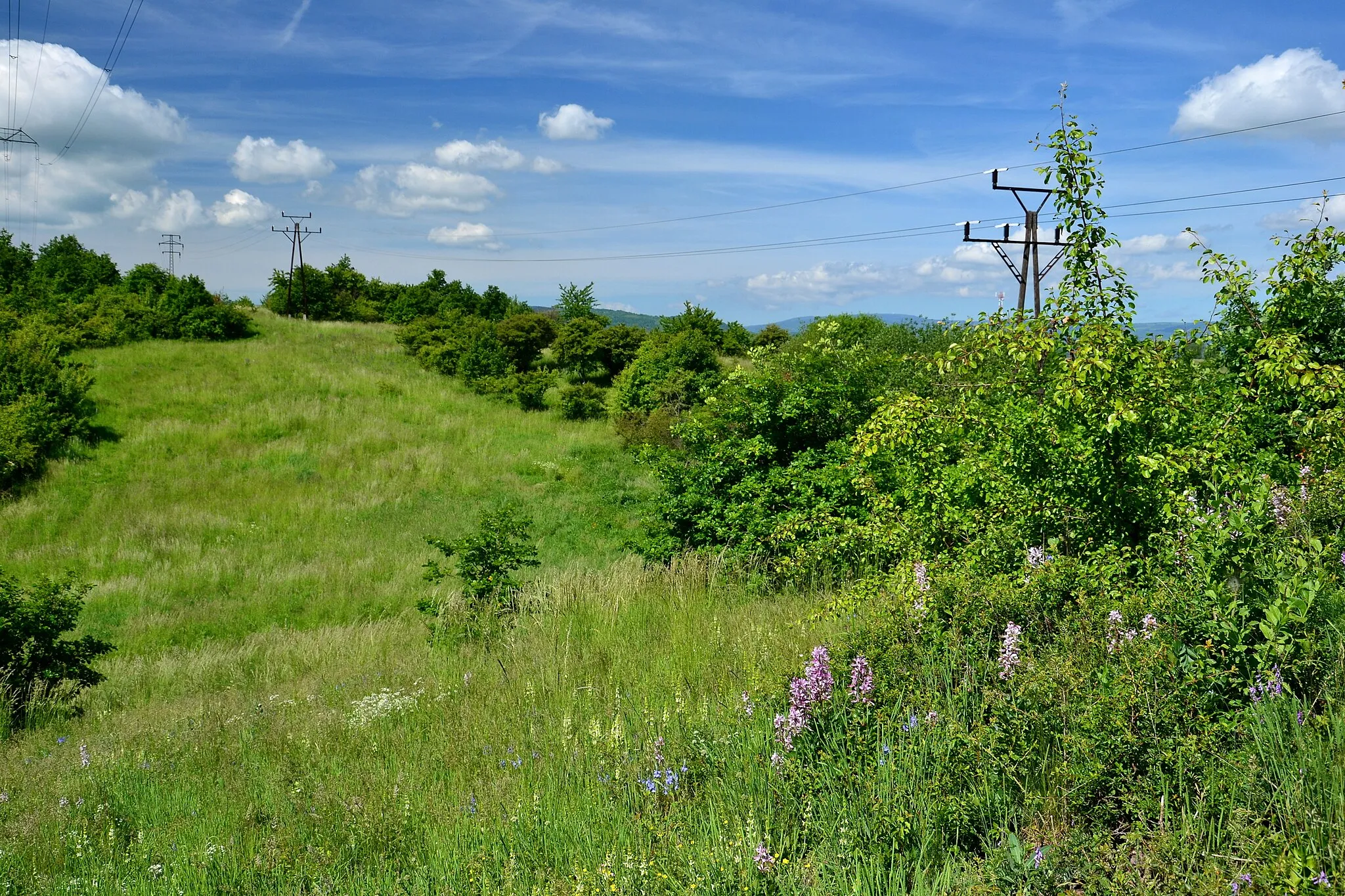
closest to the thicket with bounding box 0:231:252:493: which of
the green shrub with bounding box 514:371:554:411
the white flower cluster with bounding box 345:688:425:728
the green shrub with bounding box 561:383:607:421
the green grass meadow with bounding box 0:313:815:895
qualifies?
the green grass meadow with bounding box 0:313:815:895

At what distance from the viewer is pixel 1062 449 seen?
4801 mm

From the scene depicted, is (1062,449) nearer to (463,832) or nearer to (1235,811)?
(1235,811)

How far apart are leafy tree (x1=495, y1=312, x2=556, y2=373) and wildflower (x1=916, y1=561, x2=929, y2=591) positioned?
32.5 metres

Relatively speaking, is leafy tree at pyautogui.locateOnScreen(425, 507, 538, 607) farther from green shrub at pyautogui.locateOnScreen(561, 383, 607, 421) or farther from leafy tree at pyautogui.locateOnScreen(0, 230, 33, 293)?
leafy tree at pyautogui.locateOnScreen(0, 230, 33, 293)

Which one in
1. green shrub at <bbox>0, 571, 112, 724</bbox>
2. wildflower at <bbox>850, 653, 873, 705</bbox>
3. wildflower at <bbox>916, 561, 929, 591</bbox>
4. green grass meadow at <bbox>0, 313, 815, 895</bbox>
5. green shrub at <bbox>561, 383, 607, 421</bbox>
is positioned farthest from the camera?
green shrub at <bbox>561, 383, 607, 421</bbox>

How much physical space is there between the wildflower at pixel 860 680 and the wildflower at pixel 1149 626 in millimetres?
1095

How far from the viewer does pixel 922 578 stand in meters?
4.23

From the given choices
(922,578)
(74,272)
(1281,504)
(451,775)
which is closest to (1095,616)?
(922,578)

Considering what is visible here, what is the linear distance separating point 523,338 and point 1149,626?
35977 millimetres

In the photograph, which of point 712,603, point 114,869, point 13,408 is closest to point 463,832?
point 114,869

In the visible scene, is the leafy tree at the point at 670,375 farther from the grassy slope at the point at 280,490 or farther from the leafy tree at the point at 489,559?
the leafy tree at the point at 489,559

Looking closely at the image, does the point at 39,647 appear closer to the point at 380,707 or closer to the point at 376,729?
the point at 380,707

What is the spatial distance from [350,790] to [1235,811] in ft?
12.6

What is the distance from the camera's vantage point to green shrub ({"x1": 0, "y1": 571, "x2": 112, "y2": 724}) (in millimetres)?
7688
